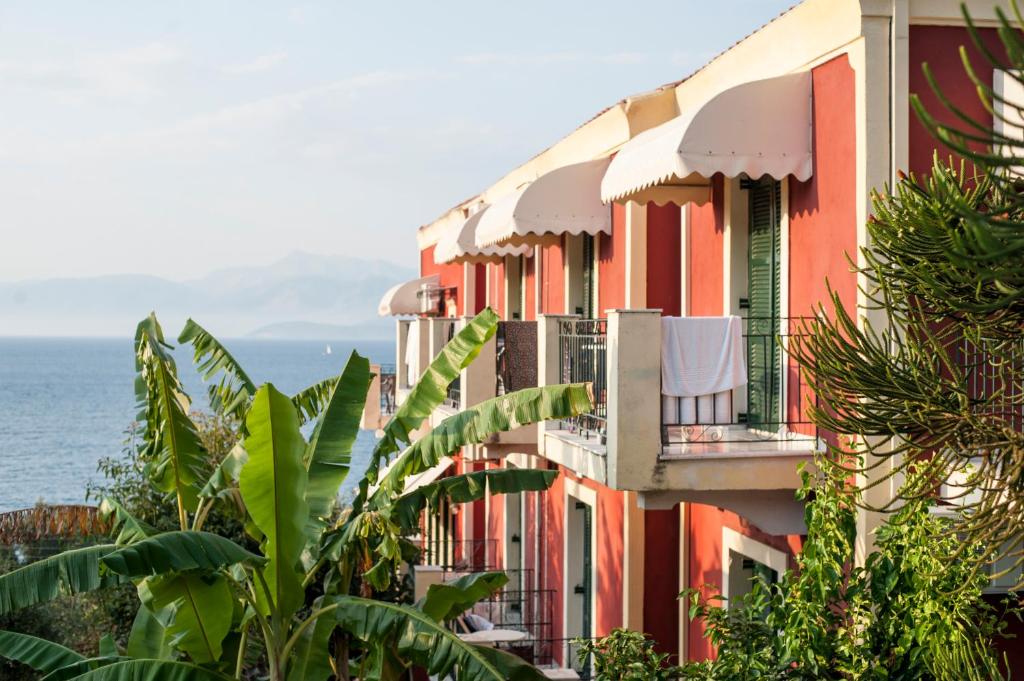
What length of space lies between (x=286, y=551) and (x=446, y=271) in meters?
21.3

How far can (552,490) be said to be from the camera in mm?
21359

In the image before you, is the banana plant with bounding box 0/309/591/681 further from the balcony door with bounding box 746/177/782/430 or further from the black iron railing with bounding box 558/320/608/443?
the balcony door with bounding box 746/177/782/430

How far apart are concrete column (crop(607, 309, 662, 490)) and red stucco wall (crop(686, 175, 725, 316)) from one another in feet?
9.15

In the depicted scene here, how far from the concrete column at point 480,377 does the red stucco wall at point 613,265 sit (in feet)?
5.08

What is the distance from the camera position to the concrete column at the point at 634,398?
11422 millimetres

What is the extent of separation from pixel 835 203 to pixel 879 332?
51.9 inches

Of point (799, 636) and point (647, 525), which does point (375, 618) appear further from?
point (647, 525)

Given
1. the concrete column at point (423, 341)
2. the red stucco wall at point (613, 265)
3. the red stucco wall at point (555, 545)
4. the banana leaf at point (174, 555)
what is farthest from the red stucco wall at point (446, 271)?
the banana leaf at point (174, 555)

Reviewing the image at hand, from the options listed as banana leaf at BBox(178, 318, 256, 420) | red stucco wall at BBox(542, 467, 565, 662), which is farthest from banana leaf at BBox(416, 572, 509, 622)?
red stucco wall at BBox(542, 467, 565, 662)

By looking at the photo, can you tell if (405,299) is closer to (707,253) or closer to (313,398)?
(313,398)

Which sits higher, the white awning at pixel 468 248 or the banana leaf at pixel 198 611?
the white awning at pixel 468 248

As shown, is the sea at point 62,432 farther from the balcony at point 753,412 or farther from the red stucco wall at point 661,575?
the balcony at point 753,412

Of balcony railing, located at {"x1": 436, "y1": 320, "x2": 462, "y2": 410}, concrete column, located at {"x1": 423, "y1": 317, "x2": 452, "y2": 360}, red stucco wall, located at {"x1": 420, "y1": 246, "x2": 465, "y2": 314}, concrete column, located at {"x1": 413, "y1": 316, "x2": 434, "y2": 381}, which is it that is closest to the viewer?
balcony railing, located at {"x1": 436, "y1": 320, "x2": 462, "y2": 410}

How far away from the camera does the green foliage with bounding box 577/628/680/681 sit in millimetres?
11699
